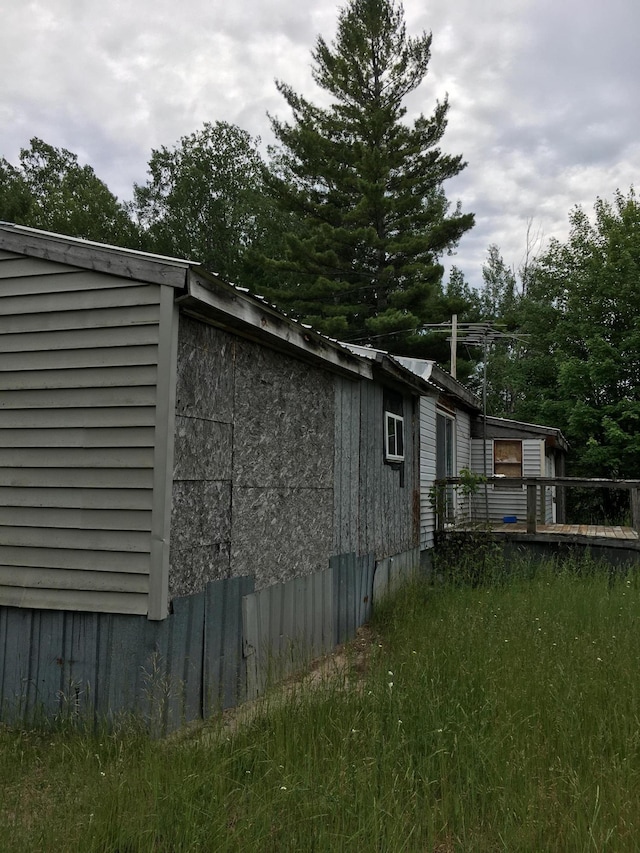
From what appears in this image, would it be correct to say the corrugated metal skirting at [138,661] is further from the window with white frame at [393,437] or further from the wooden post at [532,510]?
the wooden post at [532,510]

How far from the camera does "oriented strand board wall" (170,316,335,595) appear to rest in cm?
485

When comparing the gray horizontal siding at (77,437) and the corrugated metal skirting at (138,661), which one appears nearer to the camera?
the corrugated metal skirting at (138,661)

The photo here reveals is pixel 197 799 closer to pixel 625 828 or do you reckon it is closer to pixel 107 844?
pixel 107 844

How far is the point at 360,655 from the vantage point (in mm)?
7297

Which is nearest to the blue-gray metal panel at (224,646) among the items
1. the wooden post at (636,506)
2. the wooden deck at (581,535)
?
the wooden deck at (581,535)

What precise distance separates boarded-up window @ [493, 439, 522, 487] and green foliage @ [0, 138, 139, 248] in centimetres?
1893

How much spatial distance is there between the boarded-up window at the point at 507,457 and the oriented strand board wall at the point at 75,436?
13.9 meters

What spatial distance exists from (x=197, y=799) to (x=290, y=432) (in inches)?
149

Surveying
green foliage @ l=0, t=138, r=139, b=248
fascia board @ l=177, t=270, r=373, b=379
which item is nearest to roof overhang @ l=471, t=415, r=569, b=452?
fascia board @ l=177, t=270, r=373, b=379

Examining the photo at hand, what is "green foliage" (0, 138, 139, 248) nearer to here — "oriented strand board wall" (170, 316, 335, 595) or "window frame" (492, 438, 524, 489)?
"window frame" (492, 438, 524, 489)

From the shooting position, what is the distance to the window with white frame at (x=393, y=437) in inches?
378

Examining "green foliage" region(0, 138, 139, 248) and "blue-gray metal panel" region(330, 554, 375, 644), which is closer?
"blue-gray metal panel" region(330, 554, 375, 644)

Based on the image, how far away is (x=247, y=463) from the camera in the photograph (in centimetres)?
577

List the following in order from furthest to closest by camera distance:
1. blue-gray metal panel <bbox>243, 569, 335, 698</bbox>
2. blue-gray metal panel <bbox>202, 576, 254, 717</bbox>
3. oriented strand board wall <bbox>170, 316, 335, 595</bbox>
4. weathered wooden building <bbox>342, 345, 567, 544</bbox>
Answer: weathered wooden building <bbox>342, 345, 567, 544</bbox>, blue-gray metal panel <bbox>243, 569, 335, 698</bbox>, blue-gray metal panel <bbox>202, 576, 254, 717</bbox>, oriented strand board wall <bbox>170, 316, 335, 595</bbox>
